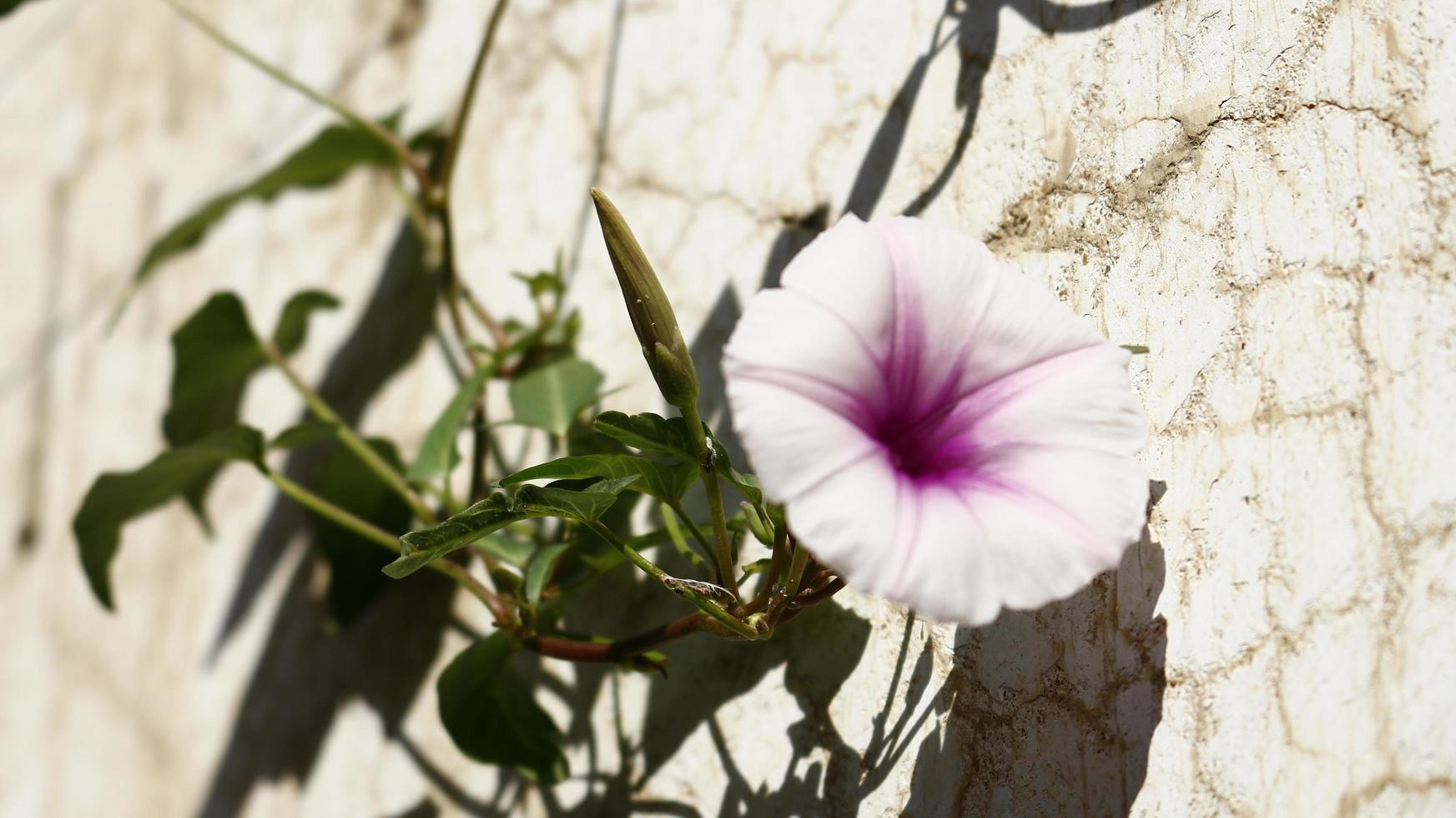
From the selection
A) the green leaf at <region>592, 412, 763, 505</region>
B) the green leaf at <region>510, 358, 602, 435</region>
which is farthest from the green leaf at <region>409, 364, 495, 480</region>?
the green leaf at <region>592, 412, 763, 505</region>

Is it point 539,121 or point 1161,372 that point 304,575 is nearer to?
point 539,121

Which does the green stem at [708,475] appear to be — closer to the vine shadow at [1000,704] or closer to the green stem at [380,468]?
the vine shadow at [1000,704]

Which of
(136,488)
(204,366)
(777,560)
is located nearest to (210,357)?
(204,366)

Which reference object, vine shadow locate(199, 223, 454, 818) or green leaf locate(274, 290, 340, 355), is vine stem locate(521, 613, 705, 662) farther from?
green leaf locate(274, 290, 340, 355)

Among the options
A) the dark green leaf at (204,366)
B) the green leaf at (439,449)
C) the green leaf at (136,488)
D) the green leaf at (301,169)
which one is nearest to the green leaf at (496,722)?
the green leaf at (439,449)

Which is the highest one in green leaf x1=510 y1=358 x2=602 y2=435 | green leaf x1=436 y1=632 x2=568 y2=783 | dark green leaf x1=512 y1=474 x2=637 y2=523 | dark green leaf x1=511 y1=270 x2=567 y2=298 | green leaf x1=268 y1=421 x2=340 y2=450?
dark green leaf x1=511 y1=270 x2=567 y2=298

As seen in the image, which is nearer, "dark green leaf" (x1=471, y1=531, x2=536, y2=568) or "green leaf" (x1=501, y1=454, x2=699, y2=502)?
"green leaf" (x1=501, y1=454, x2=699, y2=502)
